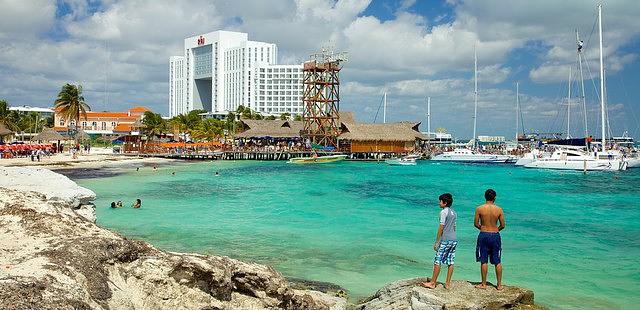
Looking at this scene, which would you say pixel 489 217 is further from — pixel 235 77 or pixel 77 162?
pixel 235 77

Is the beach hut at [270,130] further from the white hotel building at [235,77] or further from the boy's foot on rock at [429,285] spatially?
the white hotel building at [235,77]

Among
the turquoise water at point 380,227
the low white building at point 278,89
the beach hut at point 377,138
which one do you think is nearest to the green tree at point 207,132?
the beach hut at point 377,138

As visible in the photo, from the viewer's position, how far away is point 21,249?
16.8 feet

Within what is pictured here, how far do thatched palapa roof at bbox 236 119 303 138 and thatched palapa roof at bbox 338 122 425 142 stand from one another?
9.13 metres

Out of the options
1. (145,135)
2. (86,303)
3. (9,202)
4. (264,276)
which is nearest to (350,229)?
(264,276)

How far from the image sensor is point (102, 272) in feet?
16.7

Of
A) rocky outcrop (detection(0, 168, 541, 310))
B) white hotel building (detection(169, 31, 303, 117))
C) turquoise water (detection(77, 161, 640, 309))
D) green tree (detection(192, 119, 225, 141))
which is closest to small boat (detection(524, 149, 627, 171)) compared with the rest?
turquoise water (detection(77, 161, 640, 309))

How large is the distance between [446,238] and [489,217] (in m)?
0.71

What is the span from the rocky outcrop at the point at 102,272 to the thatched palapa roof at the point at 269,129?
216ft

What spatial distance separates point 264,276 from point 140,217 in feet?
52.5

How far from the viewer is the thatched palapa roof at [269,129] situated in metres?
72.5

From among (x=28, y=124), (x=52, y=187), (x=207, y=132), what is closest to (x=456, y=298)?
(x=52, y=187)

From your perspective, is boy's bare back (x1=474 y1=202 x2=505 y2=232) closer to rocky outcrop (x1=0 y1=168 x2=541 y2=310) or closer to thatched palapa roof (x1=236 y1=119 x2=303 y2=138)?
rocky outcrop (x1=0 y1=168 x2=541 y2=310)

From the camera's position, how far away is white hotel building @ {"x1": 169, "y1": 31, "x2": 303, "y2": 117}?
165 metres
